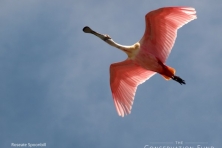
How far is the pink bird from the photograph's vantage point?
22.7 meters

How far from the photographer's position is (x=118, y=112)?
2364cm

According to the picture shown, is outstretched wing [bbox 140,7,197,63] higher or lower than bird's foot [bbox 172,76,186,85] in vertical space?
higher

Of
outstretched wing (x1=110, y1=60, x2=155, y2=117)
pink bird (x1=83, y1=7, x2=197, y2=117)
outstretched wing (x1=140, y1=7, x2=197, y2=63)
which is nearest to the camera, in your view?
outstretched wing (x1=140, y1=7, x2=197, y2=63)

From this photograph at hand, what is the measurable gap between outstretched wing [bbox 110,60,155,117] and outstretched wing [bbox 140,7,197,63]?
1164mm

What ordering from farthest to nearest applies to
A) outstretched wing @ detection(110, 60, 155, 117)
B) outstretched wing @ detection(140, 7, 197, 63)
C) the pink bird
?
outstretched wing @ detection(110, 60, 155, 117), the pink bird, outstretched wing @ detection(140, 7, 197, 63)

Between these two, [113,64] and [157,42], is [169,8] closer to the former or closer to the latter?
[157,42]

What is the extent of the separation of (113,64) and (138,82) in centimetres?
106

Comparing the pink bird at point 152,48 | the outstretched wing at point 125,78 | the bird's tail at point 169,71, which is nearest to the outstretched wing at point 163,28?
the pink bird at point 152,48

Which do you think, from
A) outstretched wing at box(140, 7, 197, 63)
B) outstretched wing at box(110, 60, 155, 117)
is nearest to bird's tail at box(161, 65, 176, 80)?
outstretched wing at box(140, 7, 197, 63)

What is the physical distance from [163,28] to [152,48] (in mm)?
770

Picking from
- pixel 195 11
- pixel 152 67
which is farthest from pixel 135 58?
pixel 195 11

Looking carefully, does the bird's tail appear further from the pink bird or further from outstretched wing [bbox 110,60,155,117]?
outstretched wing [bbox 110,60,155,117]

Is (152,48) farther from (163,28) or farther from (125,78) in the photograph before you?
(125,78)

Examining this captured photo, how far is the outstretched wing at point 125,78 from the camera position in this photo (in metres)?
24.1
